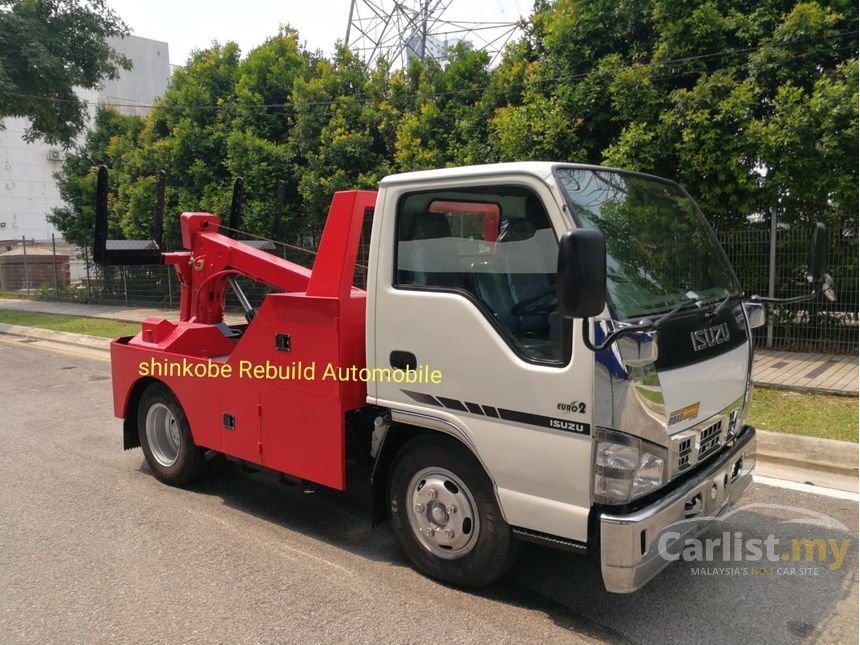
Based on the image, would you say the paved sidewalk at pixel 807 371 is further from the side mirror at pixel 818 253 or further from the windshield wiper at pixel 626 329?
the windshield wiper at pixel 626 329

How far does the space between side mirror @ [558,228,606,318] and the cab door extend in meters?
0.35

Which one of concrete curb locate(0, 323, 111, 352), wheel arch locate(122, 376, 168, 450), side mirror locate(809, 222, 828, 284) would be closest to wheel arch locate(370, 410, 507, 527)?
side mirror locate(809, 222, 828, 284)

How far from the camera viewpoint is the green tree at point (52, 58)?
18859 millimetres

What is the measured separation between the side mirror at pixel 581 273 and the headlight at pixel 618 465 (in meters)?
0.62

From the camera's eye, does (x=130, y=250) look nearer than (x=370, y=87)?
Yes

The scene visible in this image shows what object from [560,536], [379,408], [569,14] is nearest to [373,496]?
[379,408]

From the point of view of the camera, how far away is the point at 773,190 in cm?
910

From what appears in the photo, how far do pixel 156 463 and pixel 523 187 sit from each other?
154 inches

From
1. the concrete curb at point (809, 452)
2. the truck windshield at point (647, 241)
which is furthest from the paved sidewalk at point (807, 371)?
the truck windshield at point (647, 241)

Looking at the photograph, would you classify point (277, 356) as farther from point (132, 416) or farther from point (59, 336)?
point (59, 336)

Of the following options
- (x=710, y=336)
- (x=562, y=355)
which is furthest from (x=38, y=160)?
(x=710, y=336)

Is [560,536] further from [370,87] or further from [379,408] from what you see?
[370,87]

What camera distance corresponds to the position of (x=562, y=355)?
3033 mm

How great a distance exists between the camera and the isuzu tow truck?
2.95 meters
